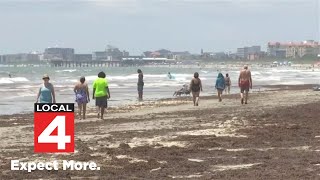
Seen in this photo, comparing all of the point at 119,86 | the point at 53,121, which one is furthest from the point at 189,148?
the point at 119,86

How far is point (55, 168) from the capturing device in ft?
30.0

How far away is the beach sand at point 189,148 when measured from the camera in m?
8.77

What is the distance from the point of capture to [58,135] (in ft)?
26.3

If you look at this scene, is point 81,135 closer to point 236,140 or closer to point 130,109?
point 236,140

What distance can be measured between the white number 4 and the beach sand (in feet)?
2.19

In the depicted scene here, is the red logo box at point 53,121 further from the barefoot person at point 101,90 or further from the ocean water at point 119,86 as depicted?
the ocean water at point 119,86

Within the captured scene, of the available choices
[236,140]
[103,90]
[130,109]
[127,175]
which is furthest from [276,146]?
[130,109]

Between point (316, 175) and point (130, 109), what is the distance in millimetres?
15256

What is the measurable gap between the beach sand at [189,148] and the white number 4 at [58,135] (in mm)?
667

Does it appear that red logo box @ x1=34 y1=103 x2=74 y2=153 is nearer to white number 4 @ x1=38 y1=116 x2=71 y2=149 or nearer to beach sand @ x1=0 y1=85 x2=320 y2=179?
white number 4 @ x1=38 y1=116 x2=71 y2=149

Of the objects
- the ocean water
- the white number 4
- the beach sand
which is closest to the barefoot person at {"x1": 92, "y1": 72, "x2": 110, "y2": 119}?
the beach sand

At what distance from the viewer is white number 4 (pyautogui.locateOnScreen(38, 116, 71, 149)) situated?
25.5ft

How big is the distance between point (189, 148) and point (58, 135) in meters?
3.54

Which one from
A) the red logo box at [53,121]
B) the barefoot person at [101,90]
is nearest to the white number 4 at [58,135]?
the red logo box at [53,121]
